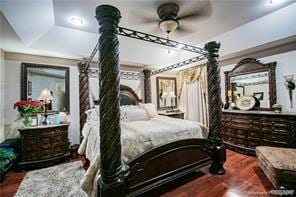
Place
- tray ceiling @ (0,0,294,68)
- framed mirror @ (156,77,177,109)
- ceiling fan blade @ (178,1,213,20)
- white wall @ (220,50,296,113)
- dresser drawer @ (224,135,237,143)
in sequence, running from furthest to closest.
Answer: framed mirror @ (156,77,177,109) < dresser drawer @ (224,135,237,143) < white wall @ (220,50,296,113) < ceiling fan blade @ (178,1,213,20) < tray ceiling @ (0,0,294,68)

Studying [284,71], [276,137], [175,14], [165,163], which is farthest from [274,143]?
[175,14]

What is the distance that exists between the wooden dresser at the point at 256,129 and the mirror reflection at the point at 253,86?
548mm

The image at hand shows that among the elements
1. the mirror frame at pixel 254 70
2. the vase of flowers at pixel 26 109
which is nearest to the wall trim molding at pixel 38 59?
the vase of flowers at pixel 26 109

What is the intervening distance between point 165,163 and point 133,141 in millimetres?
595

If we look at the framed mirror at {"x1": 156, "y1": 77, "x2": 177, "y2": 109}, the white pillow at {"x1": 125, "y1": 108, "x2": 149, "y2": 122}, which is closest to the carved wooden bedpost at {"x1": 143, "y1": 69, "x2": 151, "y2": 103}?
the framed mirror at {"x1": 156, "y1": 77, "x2": 177, "y2": 109}

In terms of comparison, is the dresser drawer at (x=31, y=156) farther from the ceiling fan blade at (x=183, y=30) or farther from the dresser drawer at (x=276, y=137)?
the dresser drawer at (x=276, y=137)

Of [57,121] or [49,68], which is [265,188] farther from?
[49,68]

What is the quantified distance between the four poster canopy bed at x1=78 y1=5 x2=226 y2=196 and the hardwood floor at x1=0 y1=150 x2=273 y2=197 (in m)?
0.19

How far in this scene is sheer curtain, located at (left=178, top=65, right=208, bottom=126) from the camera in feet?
16.4

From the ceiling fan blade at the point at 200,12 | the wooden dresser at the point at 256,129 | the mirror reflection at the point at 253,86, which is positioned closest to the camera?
the ceiling fan blade at the point at 200,12

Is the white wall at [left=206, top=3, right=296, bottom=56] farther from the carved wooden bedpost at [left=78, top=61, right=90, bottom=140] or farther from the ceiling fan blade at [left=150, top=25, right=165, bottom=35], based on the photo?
the carved wooden bedpost at [left=78, top=61, right=90, bottom=140]

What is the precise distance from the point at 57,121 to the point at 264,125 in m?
A: 4.59

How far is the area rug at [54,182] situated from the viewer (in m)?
2.17

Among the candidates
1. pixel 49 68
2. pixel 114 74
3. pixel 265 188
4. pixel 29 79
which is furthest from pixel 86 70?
pixel 265 188
